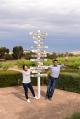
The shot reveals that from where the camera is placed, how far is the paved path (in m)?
12.9

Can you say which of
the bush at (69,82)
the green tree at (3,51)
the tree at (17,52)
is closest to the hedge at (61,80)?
the bush at (69,82)

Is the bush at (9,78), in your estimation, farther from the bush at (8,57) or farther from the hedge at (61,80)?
the bush at (8,57)

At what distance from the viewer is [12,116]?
505 inches

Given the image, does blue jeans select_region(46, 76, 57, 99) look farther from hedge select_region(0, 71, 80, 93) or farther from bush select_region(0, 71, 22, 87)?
bush select_region(0, 71, 22, 87)

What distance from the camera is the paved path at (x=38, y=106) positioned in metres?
12.9

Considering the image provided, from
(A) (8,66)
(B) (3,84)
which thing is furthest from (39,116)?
(A) (8,66)

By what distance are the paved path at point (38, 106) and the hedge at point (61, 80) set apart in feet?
1.65

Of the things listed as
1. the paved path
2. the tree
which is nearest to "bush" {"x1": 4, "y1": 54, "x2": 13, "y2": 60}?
the tree

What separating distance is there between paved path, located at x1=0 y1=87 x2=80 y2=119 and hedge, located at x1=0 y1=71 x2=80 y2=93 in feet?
1.65

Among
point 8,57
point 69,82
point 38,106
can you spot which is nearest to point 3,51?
point 8,57

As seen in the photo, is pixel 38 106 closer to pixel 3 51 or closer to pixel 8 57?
pixel 8 57

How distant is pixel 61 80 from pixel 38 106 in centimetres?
398

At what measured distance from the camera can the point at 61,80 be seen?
18.1 meters

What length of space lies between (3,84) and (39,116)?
20.9ft
